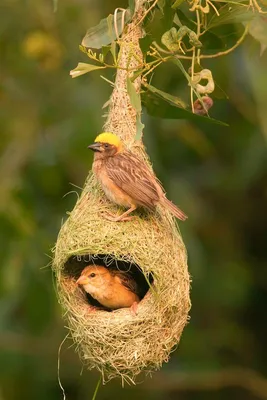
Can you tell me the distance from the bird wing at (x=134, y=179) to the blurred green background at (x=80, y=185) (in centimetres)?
191

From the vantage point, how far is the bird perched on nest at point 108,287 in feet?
16.0

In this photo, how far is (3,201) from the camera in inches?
283

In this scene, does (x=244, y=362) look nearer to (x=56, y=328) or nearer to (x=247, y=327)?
(x=247, y=327)

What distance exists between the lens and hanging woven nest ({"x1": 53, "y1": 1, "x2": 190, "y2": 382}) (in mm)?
4742

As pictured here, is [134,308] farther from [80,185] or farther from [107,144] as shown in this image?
[80,185]

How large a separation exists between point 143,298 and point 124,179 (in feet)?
2.02

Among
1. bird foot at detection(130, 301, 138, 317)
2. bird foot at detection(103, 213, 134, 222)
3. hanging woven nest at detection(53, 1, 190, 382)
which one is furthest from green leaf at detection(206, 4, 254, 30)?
bird foot at detection(130, 301, 138, 317)

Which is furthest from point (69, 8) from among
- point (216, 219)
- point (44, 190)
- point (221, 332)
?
point (221, 332)

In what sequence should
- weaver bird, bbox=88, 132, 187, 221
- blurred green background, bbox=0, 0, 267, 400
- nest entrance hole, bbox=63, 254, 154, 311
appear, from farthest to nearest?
1. blurred green background, bbox=0, 0, 267, 400
2. nest entrance hole, bbox=63, 254, 154, 311
3. weaver bird, bbox=88, 132, 187, 221

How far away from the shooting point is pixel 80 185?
26.6ft

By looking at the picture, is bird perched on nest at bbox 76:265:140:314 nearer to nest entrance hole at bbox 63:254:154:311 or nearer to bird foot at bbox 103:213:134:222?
nest entrance hole at bbox 63:254:154:311

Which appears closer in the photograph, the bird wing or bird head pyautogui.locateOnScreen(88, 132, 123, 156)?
the bird wing

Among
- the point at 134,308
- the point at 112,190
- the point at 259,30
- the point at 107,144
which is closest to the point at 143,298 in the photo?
the point at 134,308

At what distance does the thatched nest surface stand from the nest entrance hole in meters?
0.07
